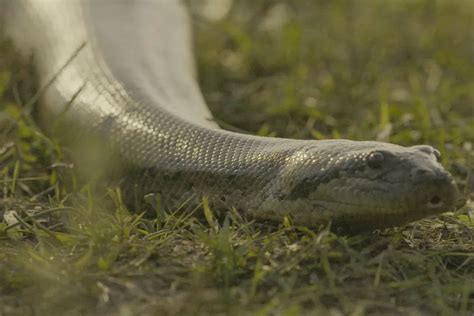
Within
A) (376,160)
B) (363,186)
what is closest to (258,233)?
(363,186)

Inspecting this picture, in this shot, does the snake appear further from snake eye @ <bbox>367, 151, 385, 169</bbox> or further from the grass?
the grass

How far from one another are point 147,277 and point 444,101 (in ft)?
11.4

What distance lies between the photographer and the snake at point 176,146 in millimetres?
4129

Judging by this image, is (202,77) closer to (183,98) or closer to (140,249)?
(183,98)

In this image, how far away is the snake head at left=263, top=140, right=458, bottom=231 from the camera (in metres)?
4.03

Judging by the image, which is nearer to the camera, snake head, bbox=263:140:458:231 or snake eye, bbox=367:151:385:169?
snake head, bbox=263:140:458:231

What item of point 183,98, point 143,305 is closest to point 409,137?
point 183,98

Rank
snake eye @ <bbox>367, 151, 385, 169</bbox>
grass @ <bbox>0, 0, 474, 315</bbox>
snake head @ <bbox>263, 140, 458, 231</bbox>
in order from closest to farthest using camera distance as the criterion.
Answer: grass @ <bbox>0, 0, 474, 315</bbox> < snake head @ <bbox>263, 140, 458, 231</bbox> < snake eye @ <bbox>367, 151, 385, 169</bbox>

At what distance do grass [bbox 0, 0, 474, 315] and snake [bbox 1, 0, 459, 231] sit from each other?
0.41 feet

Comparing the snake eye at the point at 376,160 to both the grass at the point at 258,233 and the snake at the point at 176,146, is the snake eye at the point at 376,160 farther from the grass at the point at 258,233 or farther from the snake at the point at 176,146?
the grass at the point at 258,233

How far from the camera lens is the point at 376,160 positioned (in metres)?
4.14

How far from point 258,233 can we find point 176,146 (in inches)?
35.2

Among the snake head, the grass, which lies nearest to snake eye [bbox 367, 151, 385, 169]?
the snake head

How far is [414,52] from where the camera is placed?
8000 mm
